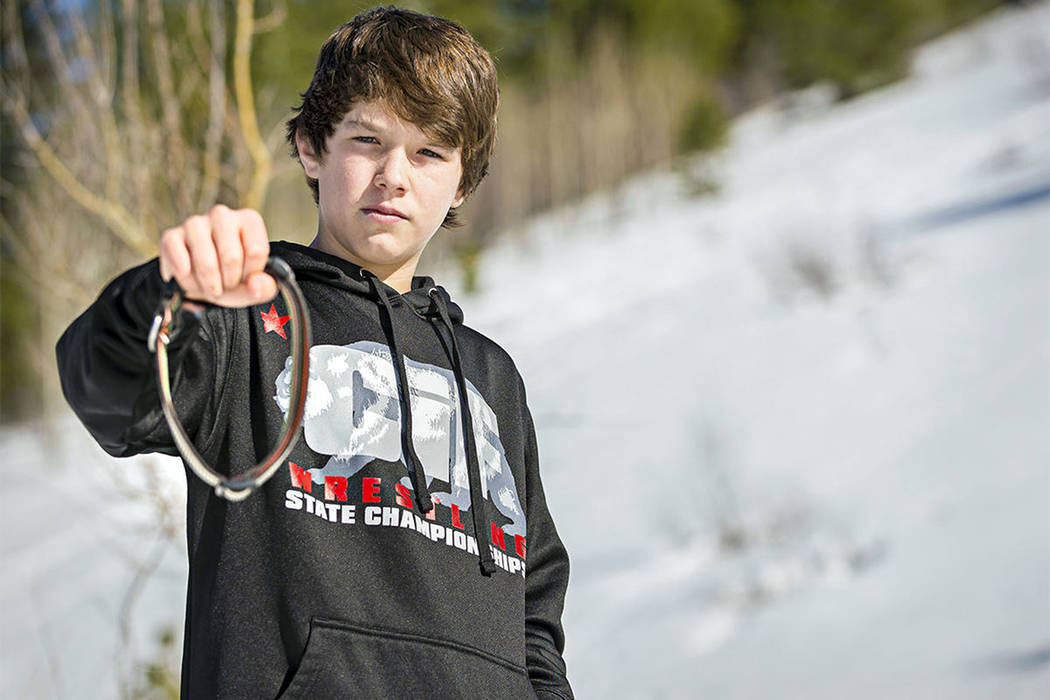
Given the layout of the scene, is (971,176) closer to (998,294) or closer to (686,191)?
(998,294)

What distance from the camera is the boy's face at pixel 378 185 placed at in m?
1.20

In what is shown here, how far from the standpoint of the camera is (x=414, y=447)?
1.17m

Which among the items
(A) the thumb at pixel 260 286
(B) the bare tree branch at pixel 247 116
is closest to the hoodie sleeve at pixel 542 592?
(A) the thumb at pixel 260 286

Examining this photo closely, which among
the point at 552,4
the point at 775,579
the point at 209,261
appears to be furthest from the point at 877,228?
the point at 552,4

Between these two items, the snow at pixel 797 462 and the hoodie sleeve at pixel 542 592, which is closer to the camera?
the hoodie sleeve at pixel 542 592

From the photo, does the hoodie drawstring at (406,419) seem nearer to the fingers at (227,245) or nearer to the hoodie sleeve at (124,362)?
the hoodie sleeve at (124,362)

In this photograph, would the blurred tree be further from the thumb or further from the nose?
the thumb

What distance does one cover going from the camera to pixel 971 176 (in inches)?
387

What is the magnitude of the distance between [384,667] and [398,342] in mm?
356

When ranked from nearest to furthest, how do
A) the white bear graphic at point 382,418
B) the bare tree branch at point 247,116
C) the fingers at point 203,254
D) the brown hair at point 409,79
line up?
the fingers at point 203,254 → the white bear graphic at point 382,418 → the brown hair at point 409,79 → the bare tree branch at point 247,116

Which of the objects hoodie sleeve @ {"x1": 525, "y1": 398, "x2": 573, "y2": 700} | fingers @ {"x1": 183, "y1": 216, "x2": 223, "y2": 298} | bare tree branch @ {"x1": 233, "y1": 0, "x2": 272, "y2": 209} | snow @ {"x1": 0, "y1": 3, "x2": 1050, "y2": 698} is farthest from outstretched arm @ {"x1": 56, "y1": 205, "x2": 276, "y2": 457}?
snow @ {"x1": 0, "y1": 3, "x2": 1050, "y2": 698}

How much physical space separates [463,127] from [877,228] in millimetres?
8507

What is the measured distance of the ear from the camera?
1.30 meters

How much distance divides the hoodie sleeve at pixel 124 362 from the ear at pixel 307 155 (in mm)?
354
